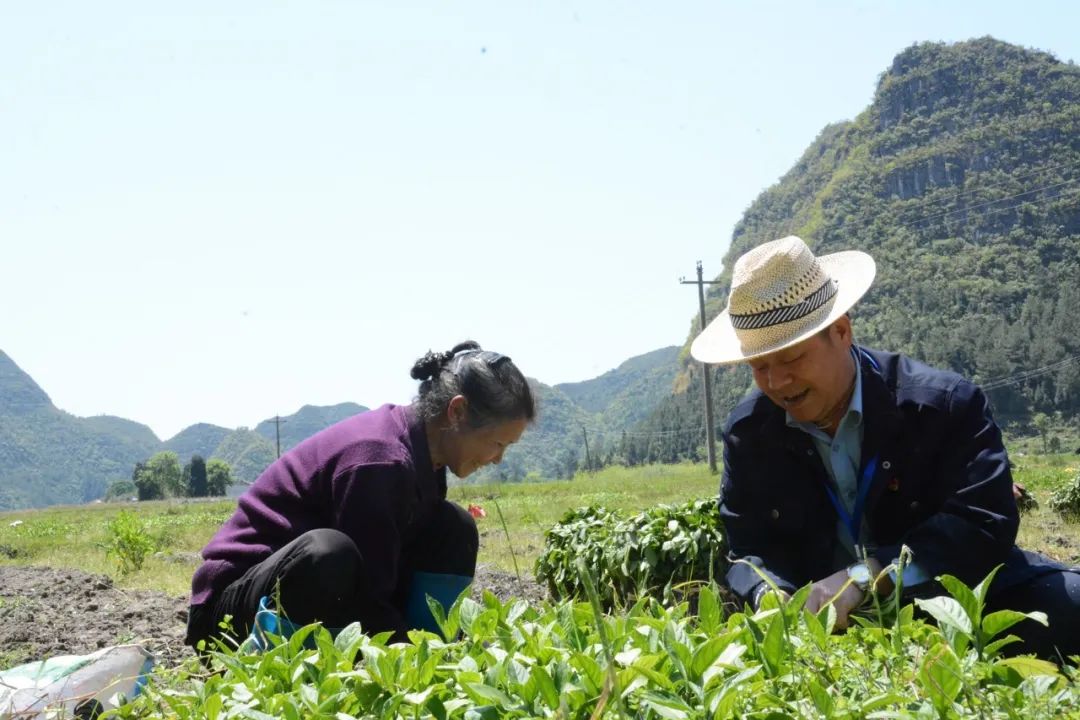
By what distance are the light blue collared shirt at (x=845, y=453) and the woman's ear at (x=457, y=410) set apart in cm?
98

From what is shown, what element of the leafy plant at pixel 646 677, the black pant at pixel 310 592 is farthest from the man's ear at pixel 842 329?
the leafy plant at pixel 646 677

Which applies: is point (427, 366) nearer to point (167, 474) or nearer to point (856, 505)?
point (856, 505)

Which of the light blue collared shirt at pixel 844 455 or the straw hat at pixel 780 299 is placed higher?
the straw hat at pixel 780 299

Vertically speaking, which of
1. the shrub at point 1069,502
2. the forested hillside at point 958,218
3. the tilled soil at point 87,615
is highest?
the forested hillside at point 958,218

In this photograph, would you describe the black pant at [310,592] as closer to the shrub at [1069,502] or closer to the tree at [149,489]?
the shrub at [1069,502]

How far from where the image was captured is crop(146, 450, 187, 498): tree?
338 feet

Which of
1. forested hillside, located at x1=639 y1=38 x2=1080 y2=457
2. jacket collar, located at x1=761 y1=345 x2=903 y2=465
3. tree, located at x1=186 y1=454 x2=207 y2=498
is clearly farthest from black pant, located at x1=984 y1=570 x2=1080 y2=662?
tree, located at x1=186 y1=454 x2=207 y2=498

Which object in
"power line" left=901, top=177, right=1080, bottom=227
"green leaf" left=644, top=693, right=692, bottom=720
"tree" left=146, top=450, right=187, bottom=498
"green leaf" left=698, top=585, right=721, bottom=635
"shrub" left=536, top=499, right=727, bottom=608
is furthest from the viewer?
"power line" left=901, top=177, right=1080, bottom=227

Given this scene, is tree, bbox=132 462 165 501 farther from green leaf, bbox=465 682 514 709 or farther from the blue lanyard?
green leaf, bbox=465 682 514 709

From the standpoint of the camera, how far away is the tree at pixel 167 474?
103m

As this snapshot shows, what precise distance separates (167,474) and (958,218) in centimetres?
10248

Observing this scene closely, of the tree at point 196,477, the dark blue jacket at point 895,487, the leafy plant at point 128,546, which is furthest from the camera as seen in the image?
the tree at point 196,477

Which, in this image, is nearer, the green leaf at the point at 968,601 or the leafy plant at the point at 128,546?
the green leaf at the point at 968,601

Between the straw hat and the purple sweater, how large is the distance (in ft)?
3.15
